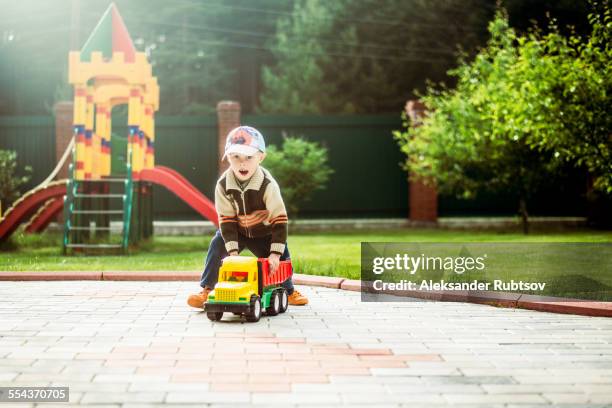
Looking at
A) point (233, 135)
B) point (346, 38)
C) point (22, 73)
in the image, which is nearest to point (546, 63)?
point (233, 135)

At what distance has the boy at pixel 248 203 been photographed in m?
6.54

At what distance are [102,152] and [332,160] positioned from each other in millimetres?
6882

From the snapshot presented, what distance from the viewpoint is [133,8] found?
111 ft

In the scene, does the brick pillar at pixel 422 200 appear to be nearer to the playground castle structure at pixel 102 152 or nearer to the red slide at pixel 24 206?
the playground castle structure at pixel 102 152

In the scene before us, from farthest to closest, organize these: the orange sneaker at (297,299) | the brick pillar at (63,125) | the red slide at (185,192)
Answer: the brick pillar at (63,125), the red slide at (185,192), the orange sneaker at (297,299)

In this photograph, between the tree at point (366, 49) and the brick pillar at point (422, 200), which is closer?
the brick pillar at point (422, 200)

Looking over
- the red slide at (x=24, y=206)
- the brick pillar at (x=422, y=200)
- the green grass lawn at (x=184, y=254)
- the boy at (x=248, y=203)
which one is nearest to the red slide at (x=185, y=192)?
the green grass lawn at (x=184, y=254)

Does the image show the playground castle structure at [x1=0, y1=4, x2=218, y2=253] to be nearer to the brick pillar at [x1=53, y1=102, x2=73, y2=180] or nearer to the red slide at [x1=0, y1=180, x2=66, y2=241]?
the red slide at [x1=0, y1=180, x2=66, y2=241]

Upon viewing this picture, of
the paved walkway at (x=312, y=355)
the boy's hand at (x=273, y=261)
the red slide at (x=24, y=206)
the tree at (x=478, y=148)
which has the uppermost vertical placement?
the tree at (x=478, y=148)

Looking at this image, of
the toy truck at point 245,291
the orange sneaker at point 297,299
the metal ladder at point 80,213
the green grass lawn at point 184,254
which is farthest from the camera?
the metal ladder at point 80,213

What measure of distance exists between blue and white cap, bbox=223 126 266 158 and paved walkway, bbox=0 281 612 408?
4.45 ft

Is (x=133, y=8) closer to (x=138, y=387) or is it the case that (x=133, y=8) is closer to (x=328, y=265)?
(x=328, y=265)

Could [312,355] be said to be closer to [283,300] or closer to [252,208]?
[283,300]

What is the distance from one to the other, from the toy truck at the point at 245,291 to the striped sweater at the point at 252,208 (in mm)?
278
